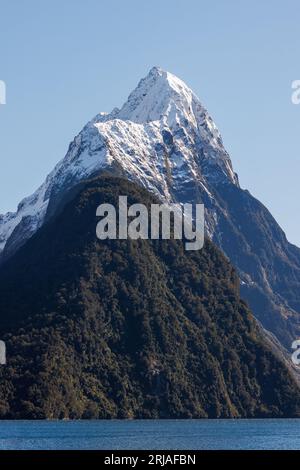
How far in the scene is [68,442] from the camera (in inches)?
7598

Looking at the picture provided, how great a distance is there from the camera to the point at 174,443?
190625 mm
